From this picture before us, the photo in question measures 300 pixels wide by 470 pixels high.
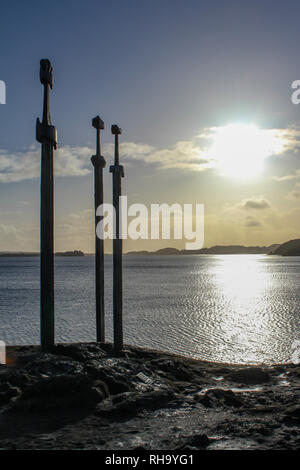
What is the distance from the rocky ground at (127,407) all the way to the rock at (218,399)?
2cm

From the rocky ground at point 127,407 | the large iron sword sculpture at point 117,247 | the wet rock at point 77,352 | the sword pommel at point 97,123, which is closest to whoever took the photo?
the rocky ground at point 127,407

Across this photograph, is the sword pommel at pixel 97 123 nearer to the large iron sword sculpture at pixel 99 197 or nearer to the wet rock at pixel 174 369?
the large iron sword sculpture at pixel 99 197

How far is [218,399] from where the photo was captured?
9320 millimetres

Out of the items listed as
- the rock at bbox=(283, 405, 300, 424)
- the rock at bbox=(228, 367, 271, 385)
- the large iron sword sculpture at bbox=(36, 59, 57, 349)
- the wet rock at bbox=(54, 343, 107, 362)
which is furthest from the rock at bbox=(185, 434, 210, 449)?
the rock at bbox=(228, 367, 271, 385)

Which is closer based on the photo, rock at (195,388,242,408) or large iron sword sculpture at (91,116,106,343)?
rock at (195,388,242,408)

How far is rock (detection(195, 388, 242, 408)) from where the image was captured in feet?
29.8

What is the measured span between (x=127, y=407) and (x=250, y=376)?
5231 millimetres

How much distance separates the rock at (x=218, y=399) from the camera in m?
9.07

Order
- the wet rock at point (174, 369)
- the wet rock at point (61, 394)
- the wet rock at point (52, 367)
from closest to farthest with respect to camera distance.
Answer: the wet rock at point (61, 394), the wet rock at point (52, 367), the wet rock at point (174, 369)

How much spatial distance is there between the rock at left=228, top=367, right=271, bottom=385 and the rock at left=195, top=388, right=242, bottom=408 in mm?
2582

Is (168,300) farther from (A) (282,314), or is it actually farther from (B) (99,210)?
(B) (99,210)

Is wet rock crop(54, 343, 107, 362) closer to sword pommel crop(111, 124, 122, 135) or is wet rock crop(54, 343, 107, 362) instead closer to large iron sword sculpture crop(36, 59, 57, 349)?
large iron sword sculpture crop(36, 59, 57, 349)

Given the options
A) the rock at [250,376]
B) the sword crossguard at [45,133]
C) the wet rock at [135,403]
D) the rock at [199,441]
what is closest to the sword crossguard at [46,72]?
the sword crossguard at [45,133]

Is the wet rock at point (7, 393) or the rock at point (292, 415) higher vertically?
the wet rock at point (7, 393)
